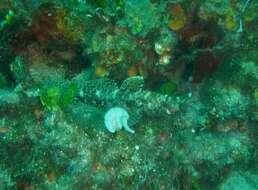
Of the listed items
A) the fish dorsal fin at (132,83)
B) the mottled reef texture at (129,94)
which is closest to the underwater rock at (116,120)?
the mottled reef texture at (129,94)

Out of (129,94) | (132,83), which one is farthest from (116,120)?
(132,83)

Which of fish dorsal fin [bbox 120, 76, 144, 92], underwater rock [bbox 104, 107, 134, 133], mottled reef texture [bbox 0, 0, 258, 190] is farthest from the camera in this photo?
fish dorsal fin [bbox 120, 76, 144, 92]

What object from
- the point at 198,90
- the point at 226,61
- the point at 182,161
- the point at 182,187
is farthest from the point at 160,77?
the point at 182,187

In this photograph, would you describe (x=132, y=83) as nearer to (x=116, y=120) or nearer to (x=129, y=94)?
(x=129, y=94)

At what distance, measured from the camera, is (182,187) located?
4.79 m

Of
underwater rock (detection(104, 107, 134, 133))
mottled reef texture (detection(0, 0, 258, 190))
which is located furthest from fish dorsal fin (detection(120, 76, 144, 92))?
underwater rock (detection(104, 107, 134, 133))

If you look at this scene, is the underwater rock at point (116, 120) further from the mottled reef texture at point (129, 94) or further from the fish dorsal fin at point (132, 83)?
the fish dorsal fin at point (132, 83)

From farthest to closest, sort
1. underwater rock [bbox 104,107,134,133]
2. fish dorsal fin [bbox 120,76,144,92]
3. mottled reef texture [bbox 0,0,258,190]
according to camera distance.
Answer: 1. fish dorsal fin [bbox 120,76,144,92]
2. underwater rock [bbox 104,107,134,133]
3. mottled reef texture [bbox 0,0,258,190]

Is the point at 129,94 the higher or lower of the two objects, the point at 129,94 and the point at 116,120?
the lower

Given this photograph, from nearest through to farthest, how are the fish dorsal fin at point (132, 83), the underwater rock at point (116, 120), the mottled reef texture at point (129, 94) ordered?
the mottled reef texture at point (129, 94), the underwater rock at point (116, 120), the fish dorsal fin at point (132, 83)

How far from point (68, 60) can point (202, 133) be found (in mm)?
2379

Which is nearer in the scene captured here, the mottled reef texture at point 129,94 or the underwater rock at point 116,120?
the mottled reef texture at point 129,94

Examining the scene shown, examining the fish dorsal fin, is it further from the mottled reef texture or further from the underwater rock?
the underwater rock

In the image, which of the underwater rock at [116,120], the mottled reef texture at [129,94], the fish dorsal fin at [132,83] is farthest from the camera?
the fish dorsal fin at [132,83]
